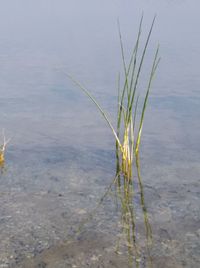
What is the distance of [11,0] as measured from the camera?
81.3 meters

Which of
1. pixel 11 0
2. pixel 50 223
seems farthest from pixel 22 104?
pixel 11 0

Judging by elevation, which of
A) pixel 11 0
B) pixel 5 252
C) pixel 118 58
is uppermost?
pixel 11 0

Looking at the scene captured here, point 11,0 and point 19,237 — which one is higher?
point 11,0

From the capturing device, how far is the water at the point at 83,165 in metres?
6.00

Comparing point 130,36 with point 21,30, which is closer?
point 130,36

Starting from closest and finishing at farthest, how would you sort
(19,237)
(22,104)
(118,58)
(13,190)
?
(19,237) → (13,190) → (22,104) → (118,58)

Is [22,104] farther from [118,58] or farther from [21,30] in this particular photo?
[21,30]

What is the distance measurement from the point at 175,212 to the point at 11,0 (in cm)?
7933

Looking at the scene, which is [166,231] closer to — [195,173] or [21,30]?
[195,173]

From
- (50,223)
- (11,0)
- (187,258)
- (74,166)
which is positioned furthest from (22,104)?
(11,0)

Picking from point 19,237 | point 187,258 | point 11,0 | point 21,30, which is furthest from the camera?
point 11,0

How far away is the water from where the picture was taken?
6004 millimetres

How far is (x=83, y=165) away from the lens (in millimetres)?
9031

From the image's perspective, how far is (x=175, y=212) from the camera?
6.97m
